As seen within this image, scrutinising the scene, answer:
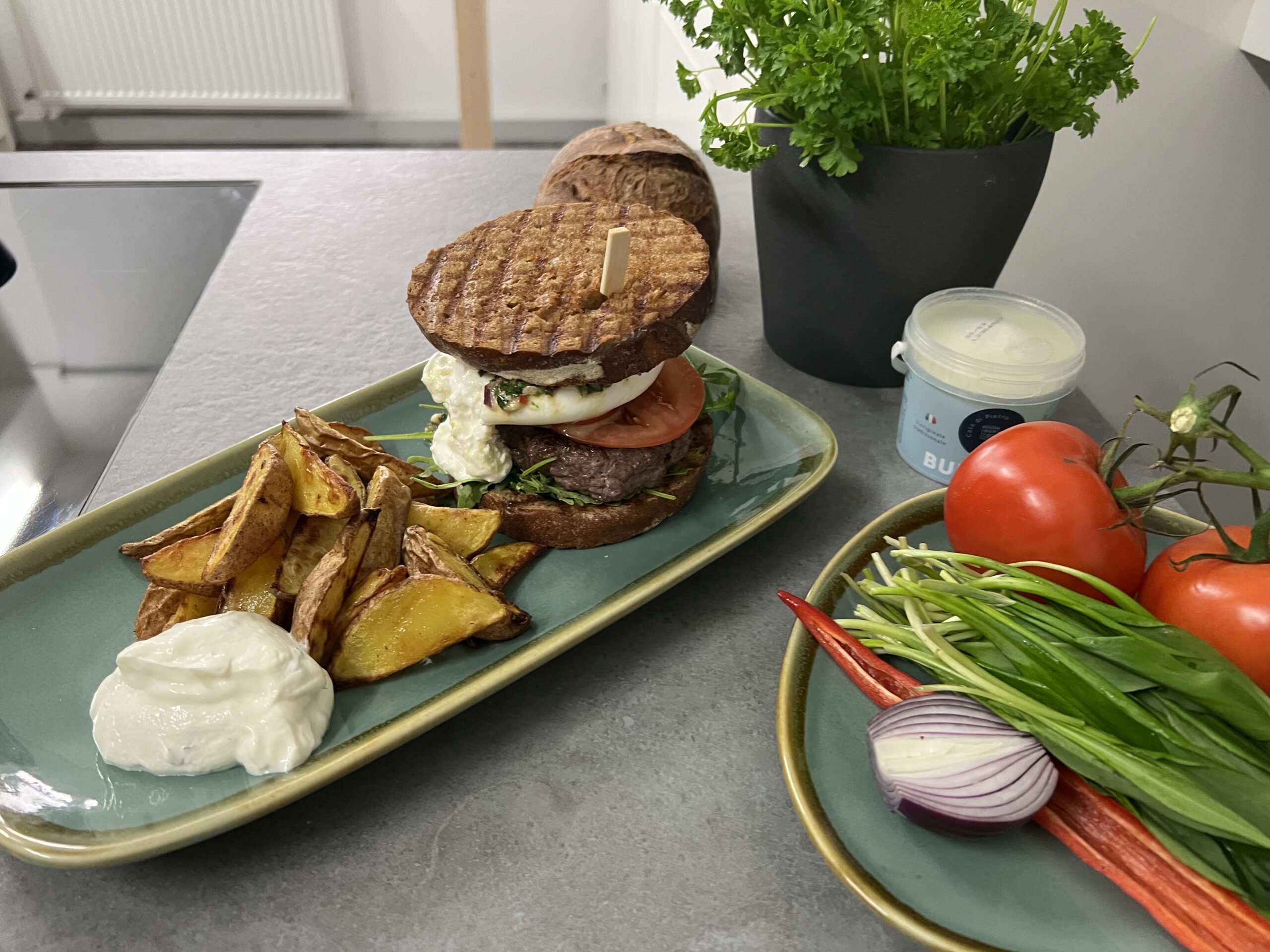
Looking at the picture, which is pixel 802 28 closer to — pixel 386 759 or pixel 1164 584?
pixel 1164 584

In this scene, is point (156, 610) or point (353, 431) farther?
point (353, 431)

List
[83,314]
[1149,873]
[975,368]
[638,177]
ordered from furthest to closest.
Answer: [83,314] → [638,177] → [975,368] → [1149,873]

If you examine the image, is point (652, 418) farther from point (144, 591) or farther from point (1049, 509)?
point (144, 591)

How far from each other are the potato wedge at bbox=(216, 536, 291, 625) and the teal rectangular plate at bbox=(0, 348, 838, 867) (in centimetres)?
15

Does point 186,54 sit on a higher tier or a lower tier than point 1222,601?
lower

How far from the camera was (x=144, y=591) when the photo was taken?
1362 mm

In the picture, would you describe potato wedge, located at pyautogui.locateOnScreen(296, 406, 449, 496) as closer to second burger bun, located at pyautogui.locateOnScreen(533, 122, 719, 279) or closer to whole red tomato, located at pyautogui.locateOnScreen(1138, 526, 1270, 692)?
second burger bun, located at pyautogui.locateOnScreen(533, 122, 719, 279)

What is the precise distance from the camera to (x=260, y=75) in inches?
233

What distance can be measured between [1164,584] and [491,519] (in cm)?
90

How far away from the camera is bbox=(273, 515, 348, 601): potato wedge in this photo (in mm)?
1262

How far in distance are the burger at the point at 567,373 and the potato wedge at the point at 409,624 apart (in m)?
0.29

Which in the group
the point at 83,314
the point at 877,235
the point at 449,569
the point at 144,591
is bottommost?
the point at 83,314

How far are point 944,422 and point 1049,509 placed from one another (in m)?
0.44

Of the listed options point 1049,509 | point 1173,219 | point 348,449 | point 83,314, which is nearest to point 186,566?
point 348,449
